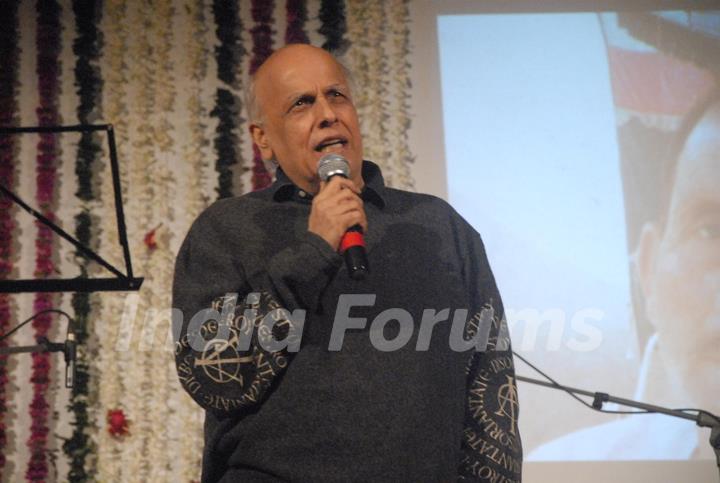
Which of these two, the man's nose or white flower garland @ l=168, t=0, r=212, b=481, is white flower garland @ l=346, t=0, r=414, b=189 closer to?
white flower garland @ l=168, t=0, r=212, b=481

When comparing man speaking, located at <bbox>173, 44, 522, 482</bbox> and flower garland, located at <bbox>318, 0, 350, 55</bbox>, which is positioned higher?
flower garland, located at <bbox>318, 0, 350, 55</bbox>

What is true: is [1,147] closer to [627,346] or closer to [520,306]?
[520,306]

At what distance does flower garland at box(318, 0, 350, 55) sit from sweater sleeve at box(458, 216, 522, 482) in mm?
1816

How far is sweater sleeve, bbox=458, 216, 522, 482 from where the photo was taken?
49.6 inches

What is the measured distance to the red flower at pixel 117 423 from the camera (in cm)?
275

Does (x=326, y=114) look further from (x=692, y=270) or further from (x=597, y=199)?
(x=692, y=270)

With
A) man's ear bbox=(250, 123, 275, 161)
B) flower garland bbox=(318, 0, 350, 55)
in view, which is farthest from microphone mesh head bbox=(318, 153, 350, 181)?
flower garland bbox=(318, 0, 350, 55)

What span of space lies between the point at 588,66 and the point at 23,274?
7.46 feet

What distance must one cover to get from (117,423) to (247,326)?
1.84 metres

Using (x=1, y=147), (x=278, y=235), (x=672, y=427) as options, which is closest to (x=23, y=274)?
(x=1, y=147)

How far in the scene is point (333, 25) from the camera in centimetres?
304

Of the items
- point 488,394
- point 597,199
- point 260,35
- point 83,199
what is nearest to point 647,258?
point 597,199

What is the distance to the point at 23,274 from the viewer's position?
9.39 feet

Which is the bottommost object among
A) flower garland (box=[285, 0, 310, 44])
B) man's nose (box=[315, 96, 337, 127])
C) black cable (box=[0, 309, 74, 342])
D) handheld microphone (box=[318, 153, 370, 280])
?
black cable (box=[0, 309, 74, 342])
